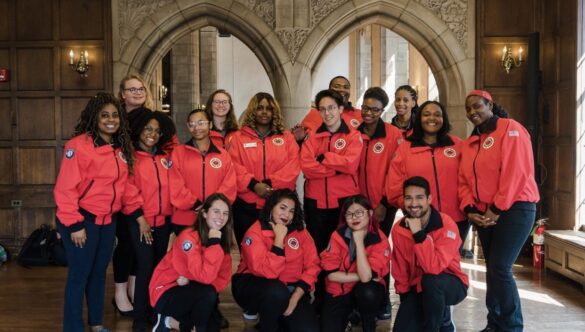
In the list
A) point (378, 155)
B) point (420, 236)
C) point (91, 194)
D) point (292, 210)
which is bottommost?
point (420, 236)

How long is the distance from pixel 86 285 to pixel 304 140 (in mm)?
1658

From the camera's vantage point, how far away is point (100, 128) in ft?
11.7

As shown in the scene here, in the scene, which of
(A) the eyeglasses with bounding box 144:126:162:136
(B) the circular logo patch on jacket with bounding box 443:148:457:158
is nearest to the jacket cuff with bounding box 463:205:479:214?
(B) the circular logo patch on jacket with bounding box 443:148:457:158

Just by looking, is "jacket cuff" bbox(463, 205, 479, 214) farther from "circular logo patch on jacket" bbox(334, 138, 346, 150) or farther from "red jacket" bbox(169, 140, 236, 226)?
"red jacket" bbox(169, 140, 236, 226)

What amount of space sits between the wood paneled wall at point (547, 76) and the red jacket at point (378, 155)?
2.48m

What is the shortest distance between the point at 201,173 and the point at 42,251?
3051 mm

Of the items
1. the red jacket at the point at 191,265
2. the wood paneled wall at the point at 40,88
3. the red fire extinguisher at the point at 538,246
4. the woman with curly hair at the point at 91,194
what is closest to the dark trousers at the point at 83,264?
the woman with curly hair at the point at 91,194

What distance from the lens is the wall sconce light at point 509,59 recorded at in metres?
6.44

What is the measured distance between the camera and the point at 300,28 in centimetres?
668

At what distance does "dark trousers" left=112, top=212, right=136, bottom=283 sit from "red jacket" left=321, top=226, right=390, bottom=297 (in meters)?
1.34

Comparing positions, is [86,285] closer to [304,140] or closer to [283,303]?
[283,303]

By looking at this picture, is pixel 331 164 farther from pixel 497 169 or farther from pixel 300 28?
pixel 300 28

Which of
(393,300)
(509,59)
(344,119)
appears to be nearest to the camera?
(344,119)

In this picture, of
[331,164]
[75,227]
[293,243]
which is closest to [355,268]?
[293,243]
